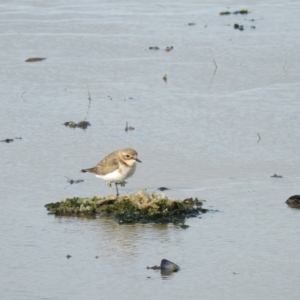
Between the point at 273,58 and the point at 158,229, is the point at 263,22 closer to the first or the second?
the point at 273,58

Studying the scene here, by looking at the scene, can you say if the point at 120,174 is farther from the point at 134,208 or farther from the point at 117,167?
the point at 134,208

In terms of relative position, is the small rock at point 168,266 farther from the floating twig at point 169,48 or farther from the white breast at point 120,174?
the floating twig at point 169,48

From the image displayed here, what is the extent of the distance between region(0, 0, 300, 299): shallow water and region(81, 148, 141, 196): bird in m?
0.25

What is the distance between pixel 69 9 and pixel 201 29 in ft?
9.77

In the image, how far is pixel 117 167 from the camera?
10.3 meters

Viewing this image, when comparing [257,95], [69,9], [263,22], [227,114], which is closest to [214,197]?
[227,114]

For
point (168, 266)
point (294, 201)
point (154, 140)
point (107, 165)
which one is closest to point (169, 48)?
point (154, 140)

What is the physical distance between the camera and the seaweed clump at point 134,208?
941cm

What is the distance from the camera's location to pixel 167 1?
1947 cm

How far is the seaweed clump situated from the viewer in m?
9.41

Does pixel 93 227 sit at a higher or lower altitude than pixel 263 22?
lower

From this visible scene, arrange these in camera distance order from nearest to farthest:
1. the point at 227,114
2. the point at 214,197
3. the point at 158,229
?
the point at 158,229, the point at 214,197, the point at 227,114

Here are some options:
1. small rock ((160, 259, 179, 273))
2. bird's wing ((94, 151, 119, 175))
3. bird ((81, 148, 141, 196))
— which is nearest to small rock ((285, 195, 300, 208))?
bird ((81, 148, 141, 196))

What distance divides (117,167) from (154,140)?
1.71 meters
